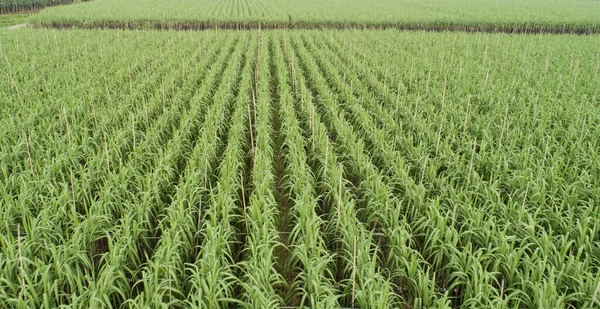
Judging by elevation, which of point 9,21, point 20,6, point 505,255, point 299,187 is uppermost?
point 20,6

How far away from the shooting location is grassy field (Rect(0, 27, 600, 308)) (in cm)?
324

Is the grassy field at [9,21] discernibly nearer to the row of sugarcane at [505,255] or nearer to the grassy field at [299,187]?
the grassy field at [299,187]

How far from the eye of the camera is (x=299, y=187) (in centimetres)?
474

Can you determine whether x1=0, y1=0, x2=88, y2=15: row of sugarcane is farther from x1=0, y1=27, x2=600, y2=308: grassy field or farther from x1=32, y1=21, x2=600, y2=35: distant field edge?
x1=0, y1=27, x2=600, y2=308: grassy field

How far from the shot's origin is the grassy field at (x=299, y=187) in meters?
3.24

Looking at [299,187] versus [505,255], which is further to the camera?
[299,187]

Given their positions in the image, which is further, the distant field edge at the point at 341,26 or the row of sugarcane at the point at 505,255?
the distant field edge at the point at 341,26

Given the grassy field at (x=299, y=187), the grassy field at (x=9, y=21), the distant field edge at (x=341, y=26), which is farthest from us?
the grassy field at (x=9, y=21)

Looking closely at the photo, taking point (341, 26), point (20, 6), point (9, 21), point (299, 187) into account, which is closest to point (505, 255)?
point (299, 187)

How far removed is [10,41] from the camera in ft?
44.1

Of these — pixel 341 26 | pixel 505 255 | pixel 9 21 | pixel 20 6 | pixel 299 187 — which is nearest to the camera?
pixel 505 255

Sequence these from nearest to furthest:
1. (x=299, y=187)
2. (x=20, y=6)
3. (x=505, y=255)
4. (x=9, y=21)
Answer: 1. (x=505, y=255)
2. (x=299, y=187)
3. (x=9, y=21)
4. (x=20, y=6)

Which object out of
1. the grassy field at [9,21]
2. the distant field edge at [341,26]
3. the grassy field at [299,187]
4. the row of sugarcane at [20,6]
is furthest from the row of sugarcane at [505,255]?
the row of sugarcane at [20,6]

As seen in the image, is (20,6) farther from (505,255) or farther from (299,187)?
(505,255)
